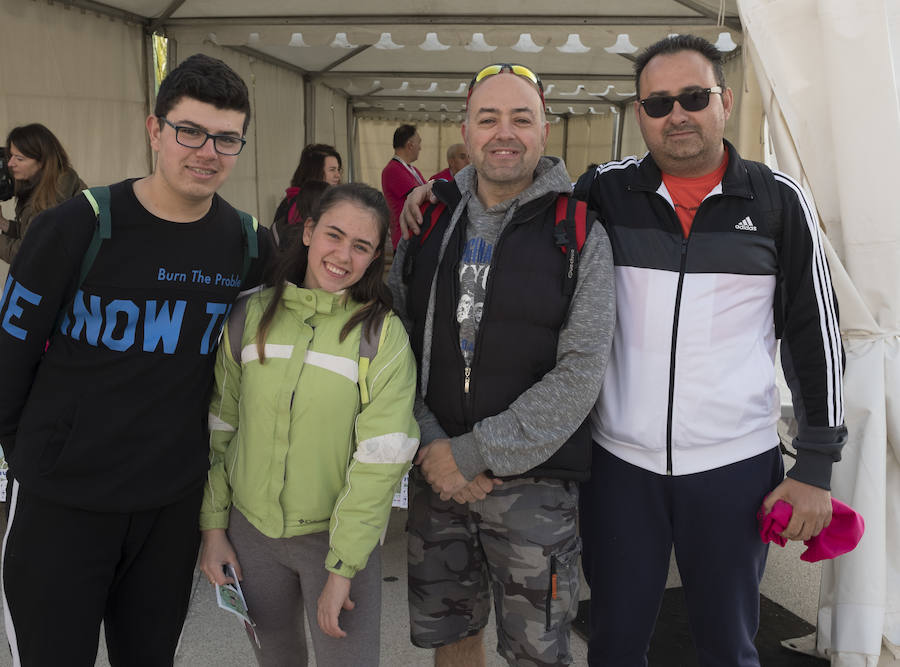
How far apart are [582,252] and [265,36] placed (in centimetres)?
499

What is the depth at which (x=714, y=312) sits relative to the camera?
1853 mm

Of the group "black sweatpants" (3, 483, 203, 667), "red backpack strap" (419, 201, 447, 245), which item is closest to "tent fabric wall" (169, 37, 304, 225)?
"red backpack strap" (419, 201, 447, 245)

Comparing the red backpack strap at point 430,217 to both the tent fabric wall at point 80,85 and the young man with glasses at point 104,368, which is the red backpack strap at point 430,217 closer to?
the young man with glasses at point 104,368

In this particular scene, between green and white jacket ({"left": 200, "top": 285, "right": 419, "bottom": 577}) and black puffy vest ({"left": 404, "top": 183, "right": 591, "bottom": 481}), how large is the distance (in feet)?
0.52

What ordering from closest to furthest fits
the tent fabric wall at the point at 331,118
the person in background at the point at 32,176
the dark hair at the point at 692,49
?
the dark hair at the point at 692,49
the person in background at the point at 32,176
the tent fabric wall at the point at 331,118

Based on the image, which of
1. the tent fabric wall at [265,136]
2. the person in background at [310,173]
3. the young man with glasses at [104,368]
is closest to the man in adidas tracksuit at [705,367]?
the young man with glasses at [104,368]

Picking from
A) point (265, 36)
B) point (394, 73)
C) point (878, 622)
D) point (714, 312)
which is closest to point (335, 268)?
point (714, 312)

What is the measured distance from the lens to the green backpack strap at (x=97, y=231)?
5.13ft

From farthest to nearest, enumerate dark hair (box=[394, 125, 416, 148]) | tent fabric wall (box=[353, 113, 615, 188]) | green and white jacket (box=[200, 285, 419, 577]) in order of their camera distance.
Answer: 1. tent fabric wall (box=[353, 113, 615, 188])
2. dark hair (box=[394, 125, 416, 148])
3. green and white jacket (box=[200, 285, 419, 577])

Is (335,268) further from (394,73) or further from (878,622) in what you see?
(394,73)

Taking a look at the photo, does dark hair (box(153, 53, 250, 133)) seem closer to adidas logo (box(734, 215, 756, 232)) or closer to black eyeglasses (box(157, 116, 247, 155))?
black eyeglasses (box(157, 116, 247, 155))

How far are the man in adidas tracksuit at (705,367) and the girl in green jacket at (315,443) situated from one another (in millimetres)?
614

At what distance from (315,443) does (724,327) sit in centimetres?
104

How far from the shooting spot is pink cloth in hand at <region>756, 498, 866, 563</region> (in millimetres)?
1861
